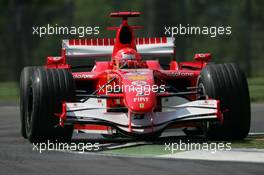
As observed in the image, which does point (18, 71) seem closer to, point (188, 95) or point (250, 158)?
point (188, 95)

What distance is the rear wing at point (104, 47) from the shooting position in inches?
664

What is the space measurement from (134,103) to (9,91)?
1714 cm

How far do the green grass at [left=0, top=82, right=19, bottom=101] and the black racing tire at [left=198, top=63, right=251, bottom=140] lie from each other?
12.7 meters

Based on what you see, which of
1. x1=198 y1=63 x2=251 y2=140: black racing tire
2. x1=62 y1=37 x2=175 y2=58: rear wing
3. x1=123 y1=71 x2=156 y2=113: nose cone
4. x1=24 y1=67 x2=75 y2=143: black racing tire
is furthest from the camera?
x1=62 y1=37 x2=175 y2=58: rear wing

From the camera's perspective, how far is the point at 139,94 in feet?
43.5

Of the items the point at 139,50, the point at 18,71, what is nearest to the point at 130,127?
the point at 139,50

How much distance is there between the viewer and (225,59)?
36.8m

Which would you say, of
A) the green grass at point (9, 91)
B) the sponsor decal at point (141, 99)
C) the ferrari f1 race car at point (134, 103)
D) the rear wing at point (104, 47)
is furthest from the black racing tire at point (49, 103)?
the green grass at point (9, 91)

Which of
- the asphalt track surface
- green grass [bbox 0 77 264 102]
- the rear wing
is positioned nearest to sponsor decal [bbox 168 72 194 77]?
the rear wing

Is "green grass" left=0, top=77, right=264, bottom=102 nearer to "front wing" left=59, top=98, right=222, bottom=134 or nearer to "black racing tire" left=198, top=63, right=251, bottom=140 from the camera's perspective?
"black racing tire" left=198, top=63, right=251, bottom=140

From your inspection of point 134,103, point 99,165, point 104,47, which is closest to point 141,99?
point 134,103

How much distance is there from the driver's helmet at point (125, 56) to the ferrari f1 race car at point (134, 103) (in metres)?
0.16

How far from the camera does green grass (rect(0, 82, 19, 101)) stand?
87.5 feet

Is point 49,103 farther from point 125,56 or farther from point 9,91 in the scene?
point 9,91
